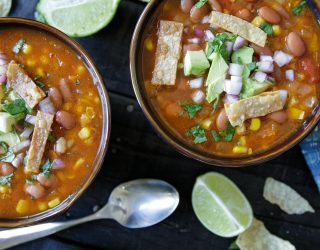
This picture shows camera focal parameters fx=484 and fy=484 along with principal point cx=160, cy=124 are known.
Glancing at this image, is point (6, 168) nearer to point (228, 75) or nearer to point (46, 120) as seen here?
point (46, 120)

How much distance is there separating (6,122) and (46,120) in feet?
0.65

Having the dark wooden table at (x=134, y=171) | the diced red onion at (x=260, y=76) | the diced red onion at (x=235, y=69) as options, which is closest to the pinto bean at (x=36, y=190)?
the dark wooden table at (x=134, y=171)

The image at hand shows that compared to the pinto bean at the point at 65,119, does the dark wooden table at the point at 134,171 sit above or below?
below

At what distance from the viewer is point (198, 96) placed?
2525mm

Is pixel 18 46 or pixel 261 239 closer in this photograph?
pixel 18 46

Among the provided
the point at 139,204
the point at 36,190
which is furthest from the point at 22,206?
the point at 139,204

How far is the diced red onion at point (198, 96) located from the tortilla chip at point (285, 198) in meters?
0.94

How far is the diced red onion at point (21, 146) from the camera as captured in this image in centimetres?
254

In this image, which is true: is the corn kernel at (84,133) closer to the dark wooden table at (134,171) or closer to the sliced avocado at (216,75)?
the dark wooden table at (134,171)

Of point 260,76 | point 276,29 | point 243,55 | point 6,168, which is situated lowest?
point 6,168

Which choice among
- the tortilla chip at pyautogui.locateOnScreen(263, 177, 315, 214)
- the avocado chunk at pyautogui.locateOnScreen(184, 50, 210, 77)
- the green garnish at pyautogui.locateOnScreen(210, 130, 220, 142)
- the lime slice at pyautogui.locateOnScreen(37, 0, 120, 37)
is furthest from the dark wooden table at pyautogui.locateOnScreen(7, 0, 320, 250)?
the avocado chunk at pyautogui.locateOnScreen(184, 50, 210, 77)

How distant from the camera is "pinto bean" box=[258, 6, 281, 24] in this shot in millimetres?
2539

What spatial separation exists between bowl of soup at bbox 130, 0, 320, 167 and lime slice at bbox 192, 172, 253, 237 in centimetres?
55

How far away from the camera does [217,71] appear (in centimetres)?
248
